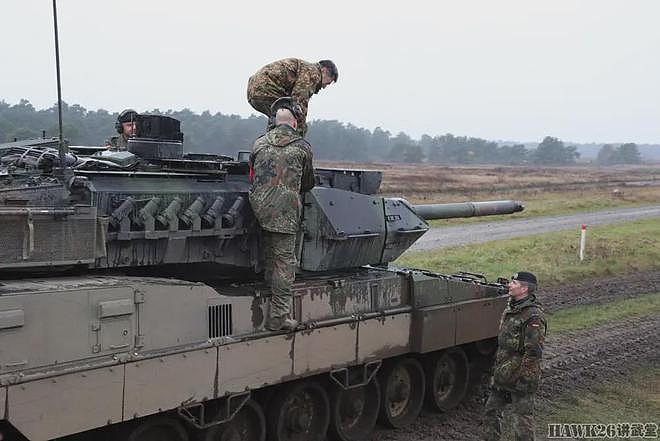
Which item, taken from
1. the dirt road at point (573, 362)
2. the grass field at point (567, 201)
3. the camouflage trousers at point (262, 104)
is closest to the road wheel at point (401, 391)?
the dirt road at point (573, 362)

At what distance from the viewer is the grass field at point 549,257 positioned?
18922 millimetres

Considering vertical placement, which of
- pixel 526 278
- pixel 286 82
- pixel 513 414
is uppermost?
pixel 286 82

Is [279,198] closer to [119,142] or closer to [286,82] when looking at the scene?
[286,82]

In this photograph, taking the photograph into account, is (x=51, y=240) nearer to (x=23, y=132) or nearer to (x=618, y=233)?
(x=23, y=132)

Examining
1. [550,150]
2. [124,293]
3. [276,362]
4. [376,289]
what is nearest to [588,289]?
[376,289]

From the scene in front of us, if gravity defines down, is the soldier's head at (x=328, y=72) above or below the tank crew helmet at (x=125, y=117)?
above

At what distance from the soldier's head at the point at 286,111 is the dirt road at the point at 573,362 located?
3.87 metres

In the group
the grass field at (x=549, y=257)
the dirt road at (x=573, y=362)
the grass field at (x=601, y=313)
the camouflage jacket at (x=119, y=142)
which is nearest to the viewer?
the camouflage jacket at (x=119, y=142)

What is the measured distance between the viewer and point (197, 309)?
665cm

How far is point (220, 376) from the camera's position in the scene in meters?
6.81

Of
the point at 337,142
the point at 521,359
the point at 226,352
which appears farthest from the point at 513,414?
the point at 337,142

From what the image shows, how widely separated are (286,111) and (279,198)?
873 mm

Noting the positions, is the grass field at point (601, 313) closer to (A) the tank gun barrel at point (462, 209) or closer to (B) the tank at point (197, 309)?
(A) the tank gun barrel at point (462, 209)

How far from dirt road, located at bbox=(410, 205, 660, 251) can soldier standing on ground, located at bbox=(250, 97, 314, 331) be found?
14.9 metres
